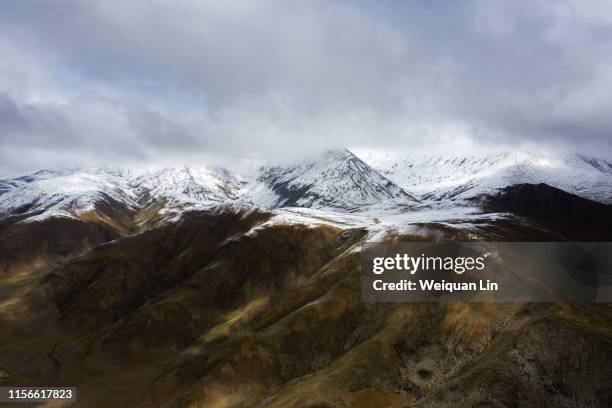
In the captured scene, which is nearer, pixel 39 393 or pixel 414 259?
pixel 39 393

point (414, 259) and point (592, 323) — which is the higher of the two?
point (414, 259)

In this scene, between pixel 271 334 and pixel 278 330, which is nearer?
pixel 271 334

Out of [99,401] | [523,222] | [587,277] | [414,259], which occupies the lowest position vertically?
[99,401]

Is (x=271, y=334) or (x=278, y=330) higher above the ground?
(x=278, y=330)

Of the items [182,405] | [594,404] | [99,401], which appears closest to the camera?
[594,404]

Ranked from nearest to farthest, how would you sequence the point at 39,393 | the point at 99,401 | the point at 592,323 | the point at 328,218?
the point at 592,323 < the point at 99,401 < the point at 39,393 < the point at 328,218

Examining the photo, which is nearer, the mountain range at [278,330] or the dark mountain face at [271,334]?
the dark mountain face at [271,334]

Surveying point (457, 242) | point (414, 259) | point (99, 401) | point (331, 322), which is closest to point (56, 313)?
point (99, 401)

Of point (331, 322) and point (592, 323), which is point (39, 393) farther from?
point (592, 323)

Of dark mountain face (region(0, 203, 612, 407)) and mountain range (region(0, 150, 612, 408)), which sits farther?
mountain range (region(0, 150, 612, 408))
